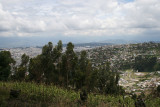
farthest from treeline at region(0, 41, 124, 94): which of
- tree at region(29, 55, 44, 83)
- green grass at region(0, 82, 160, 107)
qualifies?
green grass at region(0, 82, 160, 107)

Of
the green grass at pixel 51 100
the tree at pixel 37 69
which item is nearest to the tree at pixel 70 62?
the tree at pixel 37 69

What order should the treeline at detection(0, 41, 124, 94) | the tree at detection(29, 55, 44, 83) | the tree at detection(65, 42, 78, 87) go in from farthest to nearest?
1. the tree at detection(29, 55, 44, 83)
2. the tree at detection(65, 42, 78, 87)
3. the treeline at detection(0, 41, 124, 94)

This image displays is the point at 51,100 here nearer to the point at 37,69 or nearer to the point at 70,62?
the point at 70,62

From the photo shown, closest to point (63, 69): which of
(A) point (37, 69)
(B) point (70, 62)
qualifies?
(B) point (70, 62)

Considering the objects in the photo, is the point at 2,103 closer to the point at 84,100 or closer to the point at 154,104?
the point at 84,100

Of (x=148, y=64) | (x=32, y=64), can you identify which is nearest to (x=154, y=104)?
(x=32, y=64)

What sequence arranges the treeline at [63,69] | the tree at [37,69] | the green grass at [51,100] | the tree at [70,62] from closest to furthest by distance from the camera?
the green grass at [51,100] → the treeline at [63,69] → the tree at [70,62] → the tree at [37,69]

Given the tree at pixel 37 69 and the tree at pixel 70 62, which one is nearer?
the tree at pixel 70 62

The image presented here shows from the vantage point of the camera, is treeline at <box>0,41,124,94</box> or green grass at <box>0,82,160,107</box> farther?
treeline at <box>0,41,124,94</box>

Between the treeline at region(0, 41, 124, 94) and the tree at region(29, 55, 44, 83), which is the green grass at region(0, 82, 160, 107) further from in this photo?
the tree at region(29, 55, 44, 83)

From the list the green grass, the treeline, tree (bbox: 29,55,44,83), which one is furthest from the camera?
tree (bbox: 29,55,44,83)

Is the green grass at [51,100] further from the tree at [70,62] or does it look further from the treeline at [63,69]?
the tree at [70,62]
